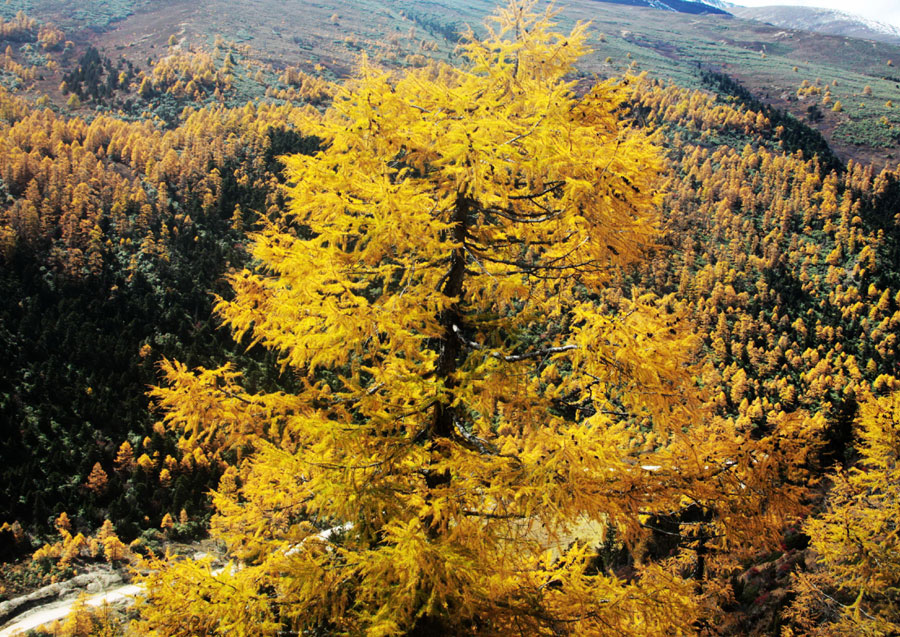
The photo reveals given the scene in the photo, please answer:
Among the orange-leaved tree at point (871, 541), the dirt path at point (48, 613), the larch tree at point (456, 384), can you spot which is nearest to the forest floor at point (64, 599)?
the dirt path at point (48, 613)

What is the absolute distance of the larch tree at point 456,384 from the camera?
475 centimetres

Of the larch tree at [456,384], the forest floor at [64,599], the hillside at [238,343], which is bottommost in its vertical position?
the forest floor at [64,599]

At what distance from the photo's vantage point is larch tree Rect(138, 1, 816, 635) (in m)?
4.75

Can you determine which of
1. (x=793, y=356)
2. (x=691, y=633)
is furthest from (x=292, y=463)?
(x=793, y=356)

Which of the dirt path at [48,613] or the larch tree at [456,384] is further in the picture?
the dirt path at [48,613]

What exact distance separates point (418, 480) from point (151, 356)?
116m

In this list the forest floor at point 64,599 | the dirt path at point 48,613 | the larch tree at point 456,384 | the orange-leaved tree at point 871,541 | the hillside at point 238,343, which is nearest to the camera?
the larch tree at point 456,384

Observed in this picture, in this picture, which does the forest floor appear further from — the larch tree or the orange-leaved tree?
the larch tree

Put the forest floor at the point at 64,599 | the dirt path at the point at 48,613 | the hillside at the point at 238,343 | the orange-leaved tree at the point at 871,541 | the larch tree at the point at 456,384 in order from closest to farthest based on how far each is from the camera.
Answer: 1. the larch tree at the point at 456,384
2. the hillside at the point at 238,343
3. the orange-leaved tree at the point at 871,541
4. the dirt path at the point at 48,613
5. the forest floor at the point at 64,599

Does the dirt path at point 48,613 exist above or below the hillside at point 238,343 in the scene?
below

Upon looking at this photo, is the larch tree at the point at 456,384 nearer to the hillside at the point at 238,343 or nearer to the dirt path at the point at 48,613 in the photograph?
the hillside at the point at 238,343

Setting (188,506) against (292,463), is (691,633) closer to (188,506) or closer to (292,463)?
(292,463)

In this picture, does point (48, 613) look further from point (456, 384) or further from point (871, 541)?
point (871, 541)

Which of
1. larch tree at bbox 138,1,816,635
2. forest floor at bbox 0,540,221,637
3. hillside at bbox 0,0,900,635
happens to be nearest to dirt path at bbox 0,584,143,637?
forest floor at bbox 0,540,221,637
